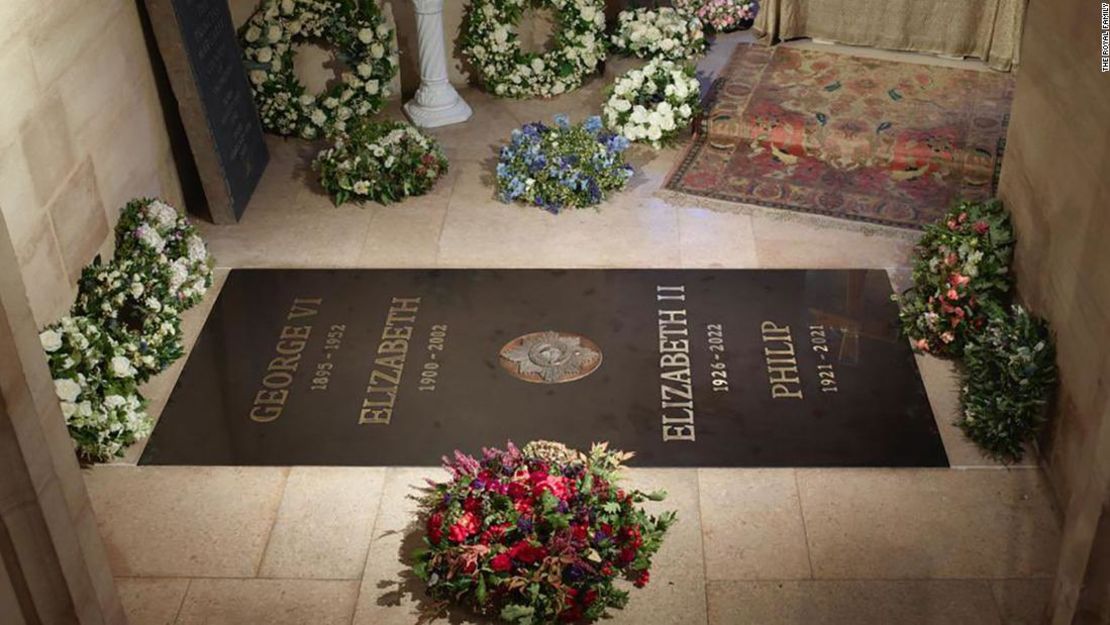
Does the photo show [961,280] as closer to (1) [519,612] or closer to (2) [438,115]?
(1) [519,612]

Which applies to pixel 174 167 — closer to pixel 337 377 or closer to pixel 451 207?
pixel 451 207

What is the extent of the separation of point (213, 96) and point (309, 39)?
139cm

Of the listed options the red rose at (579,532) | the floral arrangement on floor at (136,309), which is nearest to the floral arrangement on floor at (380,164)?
the floral arrangement on floor at (136,309)

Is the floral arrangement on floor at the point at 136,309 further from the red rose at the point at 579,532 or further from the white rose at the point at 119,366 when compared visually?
the red rose at the point at 579,532

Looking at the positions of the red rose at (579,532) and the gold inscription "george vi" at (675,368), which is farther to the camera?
the gold inscription "george vi" at (675,368)

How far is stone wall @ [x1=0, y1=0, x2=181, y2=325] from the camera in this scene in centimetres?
546

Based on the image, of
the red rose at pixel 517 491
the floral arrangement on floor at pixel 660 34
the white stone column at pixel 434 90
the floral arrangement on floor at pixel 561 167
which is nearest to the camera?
the red rose at pixel 517 491

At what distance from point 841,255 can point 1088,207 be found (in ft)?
6.55

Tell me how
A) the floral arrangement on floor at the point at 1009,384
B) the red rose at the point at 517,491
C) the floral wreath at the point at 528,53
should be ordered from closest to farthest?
the red rose at the point at 517,491
the floral arrangement on floor at the point at 1009,384
the floral wreath at the point at 528,53

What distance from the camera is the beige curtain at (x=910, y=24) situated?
28.7 feet

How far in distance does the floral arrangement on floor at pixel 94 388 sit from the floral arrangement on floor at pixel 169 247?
2.10 ft

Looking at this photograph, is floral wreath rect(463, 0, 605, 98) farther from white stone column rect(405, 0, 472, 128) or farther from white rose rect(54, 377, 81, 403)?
white rose rect(54, 377, 81, 403)

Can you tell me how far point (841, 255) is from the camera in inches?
268

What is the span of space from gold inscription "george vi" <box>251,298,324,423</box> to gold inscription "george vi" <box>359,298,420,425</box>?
0.39 metres
